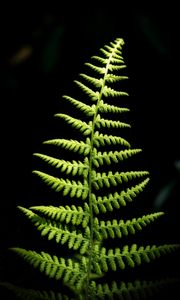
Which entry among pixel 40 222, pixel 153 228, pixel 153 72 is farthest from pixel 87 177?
pixel 153 72

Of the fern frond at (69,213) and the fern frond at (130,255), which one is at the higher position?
the fern frond at (69,213)

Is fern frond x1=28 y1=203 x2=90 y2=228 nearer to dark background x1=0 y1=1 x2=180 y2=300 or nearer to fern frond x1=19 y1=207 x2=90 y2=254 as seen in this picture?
fern frond x1=19 y1=207 x2=90 y2=254

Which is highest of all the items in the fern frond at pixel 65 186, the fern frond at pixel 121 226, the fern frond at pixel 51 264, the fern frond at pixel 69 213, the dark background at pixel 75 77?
the dark background at pixel 75 77

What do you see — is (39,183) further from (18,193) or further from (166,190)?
(166,190)

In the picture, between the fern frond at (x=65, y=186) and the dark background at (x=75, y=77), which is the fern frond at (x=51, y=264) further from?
the dark background at (x=75, y=77)

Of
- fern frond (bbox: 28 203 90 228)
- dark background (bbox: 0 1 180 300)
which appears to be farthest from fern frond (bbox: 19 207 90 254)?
dark background (bbox: 0 1 180 300)

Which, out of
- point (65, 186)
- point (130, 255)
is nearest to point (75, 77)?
point (65, 186)

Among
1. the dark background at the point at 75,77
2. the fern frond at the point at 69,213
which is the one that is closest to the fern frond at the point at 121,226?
the fern frond at the point at 69,213

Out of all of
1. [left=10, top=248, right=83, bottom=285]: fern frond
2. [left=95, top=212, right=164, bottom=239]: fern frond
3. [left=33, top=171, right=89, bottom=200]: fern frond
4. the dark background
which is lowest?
[left=10, top=248, right=83, bottom=285]: fern frond
